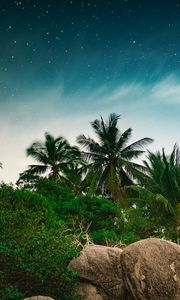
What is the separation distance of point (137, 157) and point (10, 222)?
18.4 m

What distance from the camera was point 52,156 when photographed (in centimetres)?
3070

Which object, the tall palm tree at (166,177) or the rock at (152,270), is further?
the tall palm tree at (166,177)

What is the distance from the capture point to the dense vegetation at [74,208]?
11297mm

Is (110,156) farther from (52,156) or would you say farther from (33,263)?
(33,263)

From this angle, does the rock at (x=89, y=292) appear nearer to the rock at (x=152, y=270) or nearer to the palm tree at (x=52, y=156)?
the rock at (x=152, y=270)

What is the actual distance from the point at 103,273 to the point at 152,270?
187 centimetres

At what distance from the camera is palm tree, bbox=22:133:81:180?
3048 centimetres

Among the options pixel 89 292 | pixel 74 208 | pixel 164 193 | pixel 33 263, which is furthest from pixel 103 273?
pixel 164 193

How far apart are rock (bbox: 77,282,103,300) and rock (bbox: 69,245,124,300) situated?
0.06 metres

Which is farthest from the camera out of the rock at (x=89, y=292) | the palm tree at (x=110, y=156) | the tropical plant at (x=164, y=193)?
the palm tree at (x=110, y=156)

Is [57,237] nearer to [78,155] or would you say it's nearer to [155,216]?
[155,216]

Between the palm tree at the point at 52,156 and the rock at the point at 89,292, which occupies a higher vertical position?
the palm tree at the point at 52,156

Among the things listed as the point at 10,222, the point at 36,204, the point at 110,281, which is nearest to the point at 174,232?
the point at 36,204

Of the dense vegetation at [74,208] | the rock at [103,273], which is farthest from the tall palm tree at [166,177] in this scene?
the rock at [103,273]
